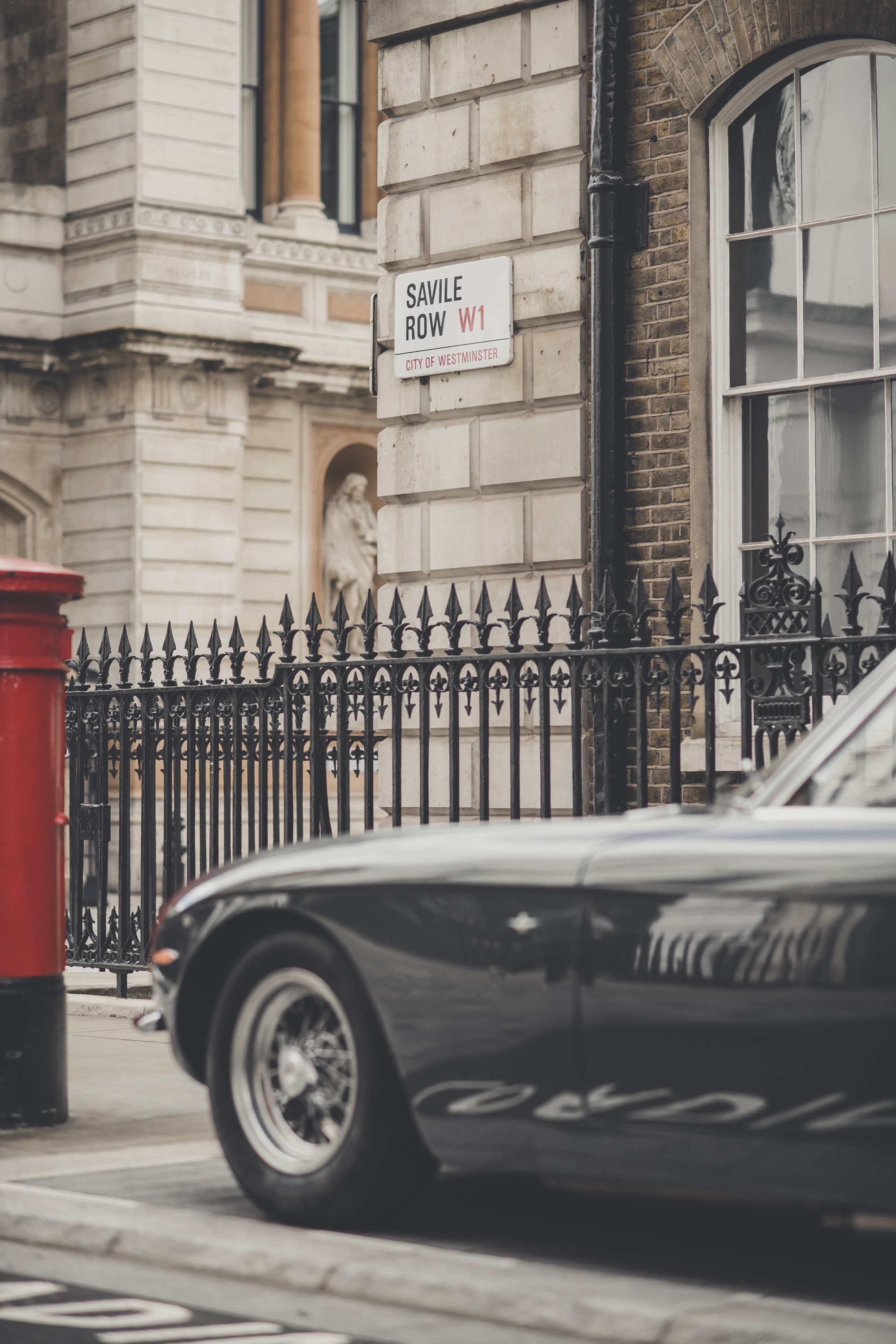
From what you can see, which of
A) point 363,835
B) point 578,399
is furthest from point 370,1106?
point 578,399

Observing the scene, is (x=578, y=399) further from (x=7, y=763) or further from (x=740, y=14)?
(x=7, y=763)

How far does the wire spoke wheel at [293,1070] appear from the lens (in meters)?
5.61

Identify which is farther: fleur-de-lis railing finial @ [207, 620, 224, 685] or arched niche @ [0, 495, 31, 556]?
arched niche @ [0, 495, 31, 556]

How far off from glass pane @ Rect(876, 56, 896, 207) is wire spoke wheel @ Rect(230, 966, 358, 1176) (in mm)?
6150

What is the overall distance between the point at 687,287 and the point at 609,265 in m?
0.41

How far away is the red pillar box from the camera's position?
7320 mm

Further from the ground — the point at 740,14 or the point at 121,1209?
the point at 740,14

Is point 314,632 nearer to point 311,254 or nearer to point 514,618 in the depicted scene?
point 514,618

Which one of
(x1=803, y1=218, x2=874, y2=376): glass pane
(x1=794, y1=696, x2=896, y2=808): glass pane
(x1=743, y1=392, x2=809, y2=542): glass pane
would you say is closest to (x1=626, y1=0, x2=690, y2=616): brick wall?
(x1=743, y1=392, x2=809, y2=542): glass pane

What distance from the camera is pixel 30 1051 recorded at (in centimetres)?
732

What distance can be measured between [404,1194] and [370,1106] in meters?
0.29

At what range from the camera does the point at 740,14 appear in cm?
1077

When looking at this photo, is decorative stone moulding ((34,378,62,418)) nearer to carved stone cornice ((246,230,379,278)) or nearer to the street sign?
carved stone cornice ((246,230,379,278))

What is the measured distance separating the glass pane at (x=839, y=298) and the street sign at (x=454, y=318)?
1657mm
